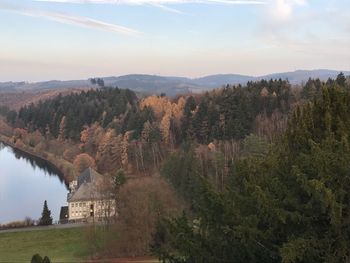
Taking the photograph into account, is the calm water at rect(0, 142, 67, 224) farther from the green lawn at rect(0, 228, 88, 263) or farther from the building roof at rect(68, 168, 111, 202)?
the green lawn at rect(0, 228, 88, 263)

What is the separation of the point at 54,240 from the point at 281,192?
1167 inches

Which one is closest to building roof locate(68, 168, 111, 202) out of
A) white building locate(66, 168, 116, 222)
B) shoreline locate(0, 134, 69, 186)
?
white building locate(66, 168, 116, 222)

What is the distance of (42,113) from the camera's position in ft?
351

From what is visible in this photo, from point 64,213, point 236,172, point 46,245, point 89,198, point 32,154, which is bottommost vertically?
point 32,154

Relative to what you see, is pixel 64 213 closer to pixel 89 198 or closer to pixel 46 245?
pixel 89 198

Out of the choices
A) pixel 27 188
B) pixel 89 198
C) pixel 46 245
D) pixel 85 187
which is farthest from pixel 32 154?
pixel 46 245

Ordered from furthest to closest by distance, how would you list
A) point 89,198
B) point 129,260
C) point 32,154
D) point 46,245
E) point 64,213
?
point 32,154 → point 64,213 → point 89,198 → point 46,245 → point 129,260

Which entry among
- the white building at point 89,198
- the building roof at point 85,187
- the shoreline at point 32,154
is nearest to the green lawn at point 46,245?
the white building at point 89,198

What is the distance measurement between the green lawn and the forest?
3.55 meters

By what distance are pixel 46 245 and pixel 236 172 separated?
1080 inches

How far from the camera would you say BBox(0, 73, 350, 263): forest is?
7324mm

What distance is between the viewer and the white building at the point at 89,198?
33.0 metres

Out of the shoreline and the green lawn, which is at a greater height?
the green lawn

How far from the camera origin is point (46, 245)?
33.8 m
